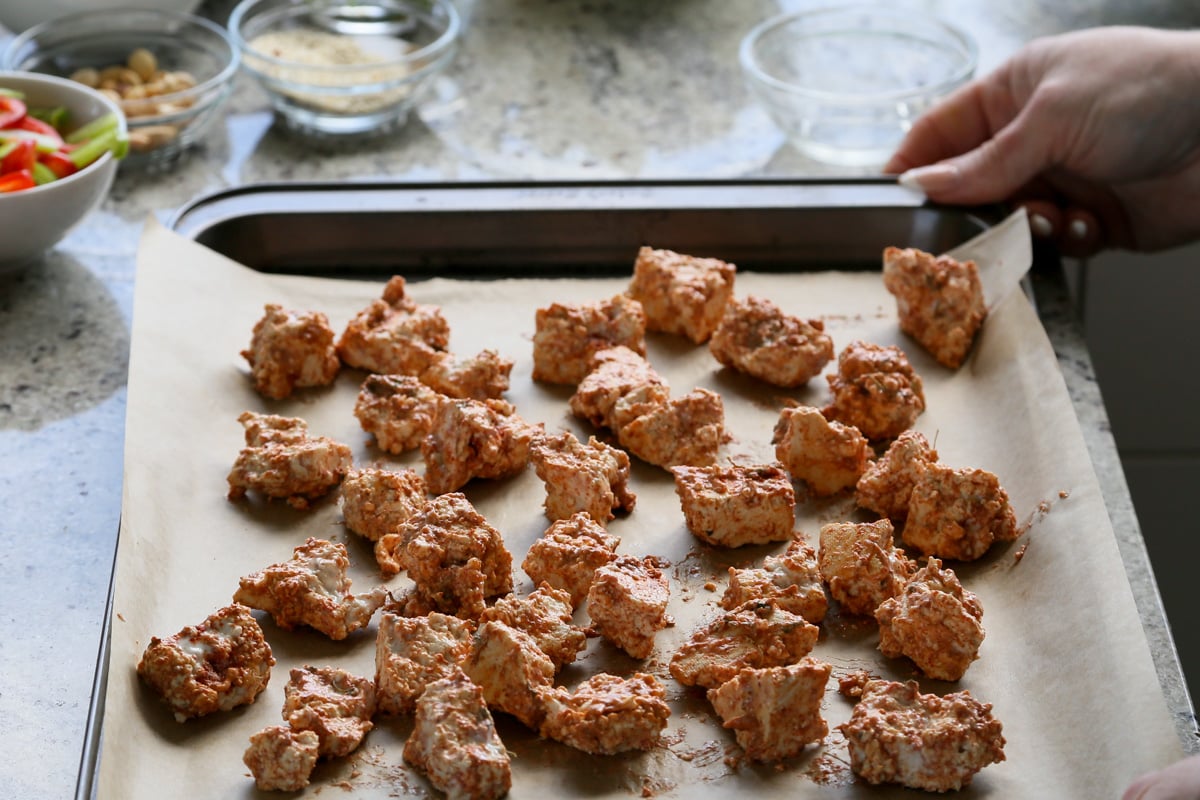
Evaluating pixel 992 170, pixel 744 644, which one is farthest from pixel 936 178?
pixel 744 644

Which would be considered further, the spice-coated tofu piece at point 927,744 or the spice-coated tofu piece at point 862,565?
the spice-coated tofu piece at point 862,565

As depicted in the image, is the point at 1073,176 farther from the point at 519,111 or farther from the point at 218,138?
the point at 218,138

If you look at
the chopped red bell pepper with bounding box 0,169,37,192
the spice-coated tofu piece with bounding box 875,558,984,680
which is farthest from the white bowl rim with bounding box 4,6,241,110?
the spice-coated tofu piece with bounding box 875,558,984,680

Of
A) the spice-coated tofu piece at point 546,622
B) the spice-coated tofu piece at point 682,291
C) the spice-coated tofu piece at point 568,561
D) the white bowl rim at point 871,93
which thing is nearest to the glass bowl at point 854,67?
the white bowl rim at point 871,93

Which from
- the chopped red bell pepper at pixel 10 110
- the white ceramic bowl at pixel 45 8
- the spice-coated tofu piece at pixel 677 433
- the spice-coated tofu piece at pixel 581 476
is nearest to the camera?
the spice-coated tofu piece at pixel 581 476

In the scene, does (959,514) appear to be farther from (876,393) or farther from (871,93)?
(871,93)

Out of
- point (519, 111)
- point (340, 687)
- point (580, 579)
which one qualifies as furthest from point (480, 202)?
point (340, 687)

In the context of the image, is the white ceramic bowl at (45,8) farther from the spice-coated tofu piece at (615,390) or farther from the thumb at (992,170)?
the thumb at (992,170)
